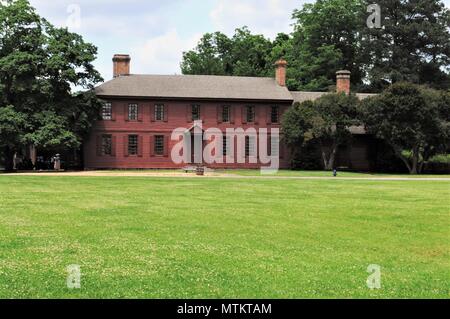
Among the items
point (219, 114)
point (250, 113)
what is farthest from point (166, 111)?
point (250, 113)

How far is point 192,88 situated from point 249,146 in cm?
712

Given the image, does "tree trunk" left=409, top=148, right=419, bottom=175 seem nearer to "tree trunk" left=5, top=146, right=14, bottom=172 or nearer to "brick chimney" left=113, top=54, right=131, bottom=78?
"brick chimney" left=113, top=54, right=131, bottom=78

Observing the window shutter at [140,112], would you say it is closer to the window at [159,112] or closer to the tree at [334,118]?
the window at [159,112]

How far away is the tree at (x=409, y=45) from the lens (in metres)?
68.7

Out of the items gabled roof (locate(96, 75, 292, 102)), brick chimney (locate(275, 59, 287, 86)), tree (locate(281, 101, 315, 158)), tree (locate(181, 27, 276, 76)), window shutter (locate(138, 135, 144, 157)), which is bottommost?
window shutter (locate(138, 135, 144, 157))

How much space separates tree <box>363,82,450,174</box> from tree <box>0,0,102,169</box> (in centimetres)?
2245

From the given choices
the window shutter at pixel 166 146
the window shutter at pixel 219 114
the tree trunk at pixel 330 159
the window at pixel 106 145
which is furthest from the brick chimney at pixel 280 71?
the window at pixel 106 145

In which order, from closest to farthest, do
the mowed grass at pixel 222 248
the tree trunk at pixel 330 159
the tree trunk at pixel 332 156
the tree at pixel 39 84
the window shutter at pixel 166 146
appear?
the mowed grass at pixel 222 248
the tree at pixel 39 84
the tree trunk at pixel 332 156
the tree trunk at pixel 330 159
the window shutter at pixel 166 146

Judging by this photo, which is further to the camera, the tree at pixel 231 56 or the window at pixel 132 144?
the tree at pixel 231 56

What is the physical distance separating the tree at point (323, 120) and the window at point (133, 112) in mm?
12483

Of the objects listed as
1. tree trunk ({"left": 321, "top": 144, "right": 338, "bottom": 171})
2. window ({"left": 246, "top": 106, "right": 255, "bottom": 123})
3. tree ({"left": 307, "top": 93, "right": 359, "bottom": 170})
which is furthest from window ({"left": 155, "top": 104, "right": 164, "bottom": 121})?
tree trunk ({"left": 321, "top": 144, "right": 338, "bottom": 171})

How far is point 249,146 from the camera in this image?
5131 cm

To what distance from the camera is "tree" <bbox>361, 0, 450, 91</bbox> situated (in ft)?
225

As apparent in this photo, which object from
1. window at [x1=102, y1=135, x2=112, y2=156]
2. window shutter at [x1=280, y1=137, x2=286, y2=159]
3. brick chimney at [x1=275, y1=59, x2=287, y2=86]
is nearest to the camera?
window at [x1=102, y1=135, x2=112, y2=156]
